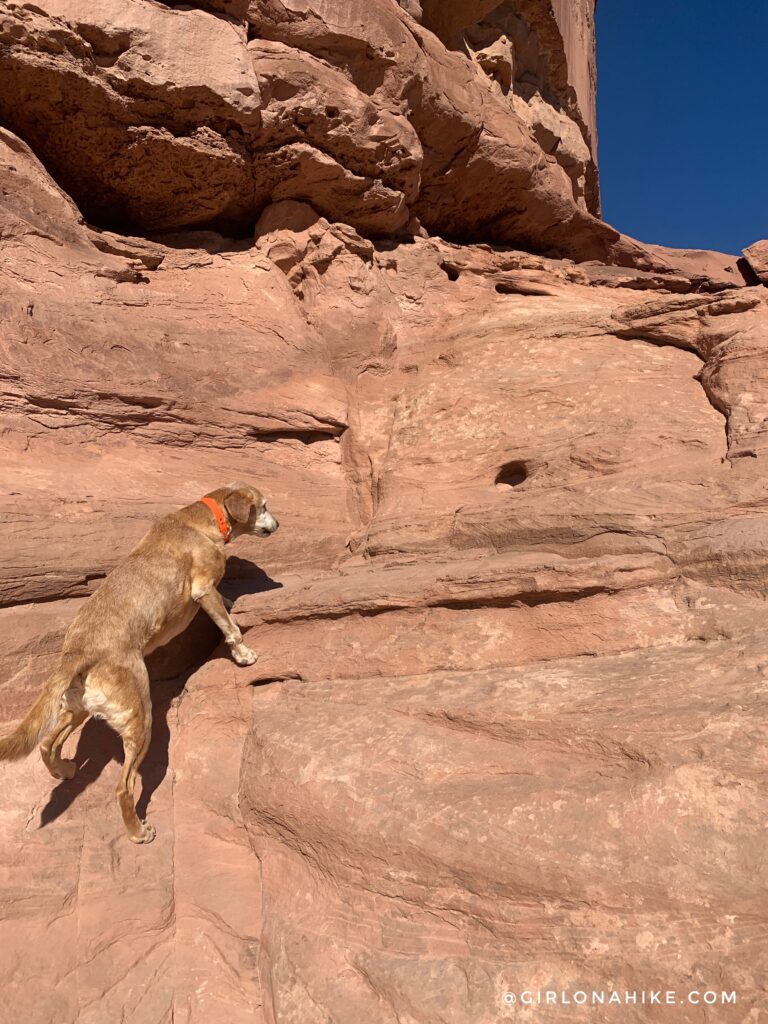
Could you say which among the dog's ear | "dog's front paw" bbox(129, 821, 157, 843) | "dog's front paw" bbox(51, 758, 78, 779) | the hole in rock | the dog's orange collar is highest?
the hole in rock

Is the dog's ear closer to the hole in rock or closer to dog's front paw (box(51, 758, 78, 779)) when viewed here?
dog's front paw (box(51, 758, 78, 779))

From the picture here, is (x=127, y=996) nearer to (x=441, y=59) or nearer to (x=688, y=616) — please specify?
(x=688, y=616)

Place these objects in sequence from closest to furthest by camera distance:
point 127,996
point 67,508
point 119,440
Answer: point 127,996 → point 67,508 → point 119,440

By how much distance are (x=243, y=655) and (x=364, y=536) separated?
7.20 ft

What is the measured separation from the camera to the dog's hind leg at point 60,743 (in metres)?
4.56

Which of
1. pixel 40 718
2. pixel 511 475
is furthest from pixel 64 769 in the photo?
pixel 511 475

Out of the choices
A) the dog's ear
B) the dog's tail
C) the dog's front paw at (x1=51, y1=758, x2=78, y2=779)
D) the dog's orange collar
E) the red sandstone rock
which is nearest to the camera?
the dog's tail

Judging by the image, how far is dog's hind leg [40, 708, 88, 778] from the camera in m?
4.56

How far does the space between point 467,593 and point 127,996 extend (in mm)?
3564

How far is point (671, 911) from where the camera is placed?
3.32m

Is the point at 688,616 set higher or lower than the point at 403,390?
lower

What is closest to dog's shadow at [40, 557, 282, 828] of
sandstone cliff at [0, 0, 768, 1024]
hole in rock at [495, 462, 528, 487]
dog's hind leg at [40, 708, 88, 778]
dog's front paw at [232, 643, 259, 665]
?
sandstone cliff at [0, 0, 768, 1024]

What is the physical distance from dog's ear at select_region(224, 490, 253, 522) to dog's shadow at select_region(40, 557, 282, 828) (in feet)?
2.49

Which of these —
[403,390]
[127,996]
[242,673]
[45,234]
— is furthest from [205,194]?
[127,996]
